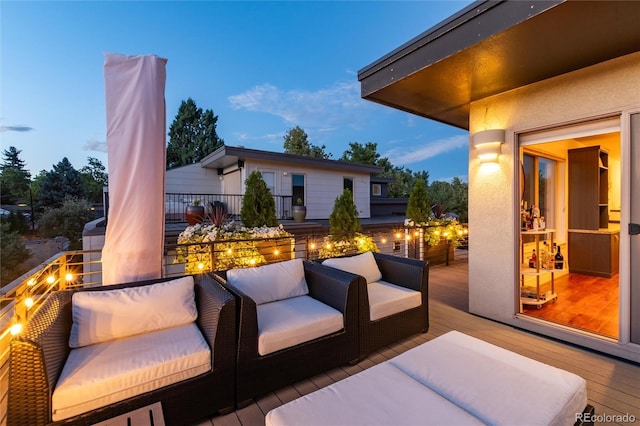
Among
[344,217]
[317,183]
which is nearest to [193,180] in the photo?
[317,183]

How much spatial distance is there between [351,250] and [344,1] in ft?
37.7

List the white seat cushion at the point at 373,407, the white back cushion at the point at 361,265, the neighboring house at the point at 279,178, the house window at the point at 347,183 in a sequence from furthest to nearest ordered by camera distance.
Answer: the house window at the point at 347,183, the neighboring house at the point at 279,178, the white back cushion at the point at 361,265, the white seat cushion at the point at 373,407

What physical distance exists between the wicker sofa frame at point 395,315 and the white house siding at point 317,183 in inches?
278

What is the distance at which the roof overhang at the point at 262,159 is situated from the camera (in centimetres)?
878

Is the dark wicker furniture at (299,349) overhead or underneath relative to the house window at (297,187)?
underneath

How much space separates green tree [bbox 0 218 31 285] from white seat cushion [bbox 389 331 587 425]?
11808 millimetres

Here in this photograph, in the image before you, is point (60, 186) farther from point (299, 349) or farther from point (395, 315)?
point (395, 315)

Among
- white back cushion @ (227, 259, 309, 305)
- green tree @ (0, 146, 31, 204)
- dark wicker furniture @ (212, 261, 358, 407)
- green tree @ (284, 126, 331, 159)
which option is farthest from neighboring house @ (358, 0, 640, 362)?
green tree @ (0, 146, 31, 204)

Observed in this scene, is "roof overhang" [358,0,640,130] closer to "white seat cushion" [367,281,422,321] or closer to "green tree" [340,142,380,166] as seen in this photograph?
"white seat cushion" [367,281,422,321]

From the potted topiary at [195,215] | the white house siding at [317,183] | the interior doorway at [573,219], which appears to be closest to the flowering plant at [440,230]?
the interior doorway at [573,219]

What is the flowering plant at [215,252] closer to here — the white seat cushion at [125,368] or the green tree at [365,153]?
the white seat cushion at [125,368]

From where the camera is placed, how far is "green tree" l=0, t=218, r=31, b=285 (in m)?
8.71

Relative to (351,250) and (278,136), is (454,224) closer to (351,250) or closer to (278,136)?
(351,250)

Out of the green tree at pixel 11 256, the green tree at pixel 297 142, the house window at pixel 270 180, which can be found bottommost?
the green tree at pixel 11 256
